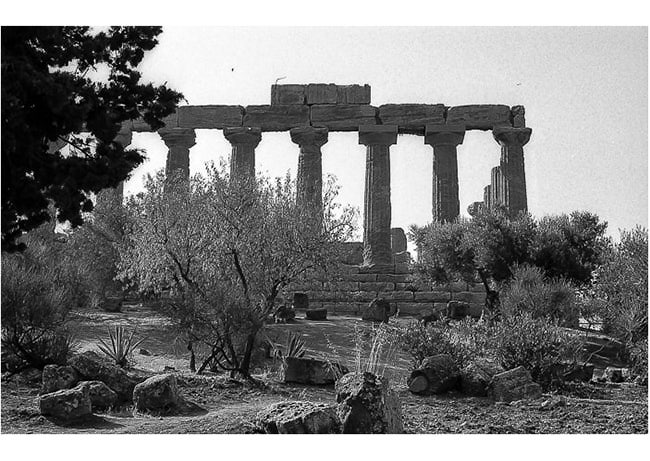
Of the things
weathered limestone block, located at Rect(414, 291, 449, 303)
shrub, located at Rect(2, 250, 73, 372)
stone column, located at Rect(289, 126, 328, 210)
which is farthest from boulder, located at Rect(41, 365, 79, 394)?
stone column, located at Rect(289, 126, 328, 210)

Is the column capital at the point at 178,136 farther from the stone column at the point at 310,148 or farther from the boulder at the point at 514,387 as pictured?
the boulder at the point at 514,387

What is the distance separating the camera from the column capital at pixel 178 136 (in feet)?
113

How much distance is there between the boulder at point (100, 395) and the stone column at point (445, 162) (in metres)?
22.8

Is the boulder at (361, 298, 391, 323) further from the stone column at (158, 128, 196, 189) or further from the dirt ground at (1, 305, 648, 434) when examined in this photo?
→ the stone column at (158, 128, 196, 189)

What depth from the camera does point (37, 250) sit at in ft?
66.7

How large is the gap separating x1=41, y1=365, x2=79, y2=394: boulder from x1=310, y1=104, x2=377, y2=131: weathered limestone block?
23.0m

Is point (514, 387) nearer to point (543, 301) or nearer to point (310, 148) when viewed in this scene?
point (543, 301)

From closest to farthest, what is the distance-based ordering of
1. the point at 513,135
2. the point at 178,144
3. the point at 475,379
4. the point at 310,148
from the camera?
the point at 475,379, the point at 513,135, the point at 310,148, the point at 178,144

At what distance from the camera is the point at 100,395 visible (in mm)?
11219

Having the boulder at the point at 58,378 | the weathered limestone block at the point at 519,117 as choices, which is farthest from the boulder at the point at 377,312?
the boulder at the point at 58,378

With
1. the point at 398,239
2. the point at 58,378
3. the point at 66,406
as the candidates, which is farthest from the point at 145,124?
the point at 66,406

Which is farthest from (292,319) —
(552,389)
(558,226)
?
(552,389)

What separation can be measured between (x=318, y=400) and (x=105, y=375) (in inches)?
120

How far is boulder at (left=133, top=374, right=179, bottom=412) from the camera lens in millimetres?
11141
